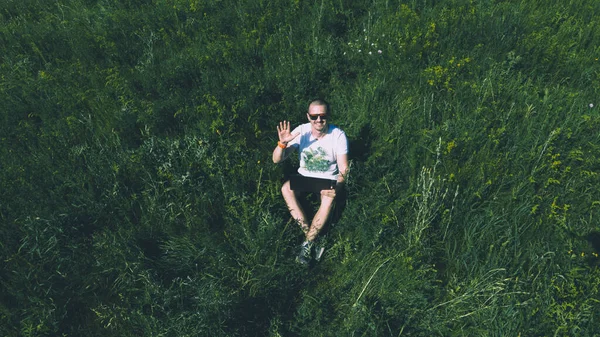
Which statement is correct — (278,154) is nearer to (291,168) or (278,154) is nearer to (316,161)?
(316,161)

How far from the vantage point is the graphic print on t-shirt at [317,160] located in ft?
14.8

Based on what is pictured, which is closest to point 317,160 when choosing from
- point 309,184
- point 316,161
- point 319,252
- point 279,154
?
point 316,161

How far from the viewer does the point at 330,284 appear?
4.02 metres

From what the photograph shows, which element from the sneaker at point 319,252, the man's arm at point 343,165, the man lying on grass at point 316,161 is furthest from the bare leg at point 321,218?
the man's arm at point 343,165

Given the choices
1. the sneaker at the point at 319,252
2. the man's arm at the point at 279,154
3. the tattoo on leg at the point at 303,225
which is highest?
the man's arm at the point at 279,154

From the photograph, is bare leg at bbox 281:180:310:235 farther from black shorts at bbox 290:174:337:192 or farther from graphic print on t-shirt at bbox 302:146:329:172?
graphic print on t-shirt at bbox 302:146:329:172

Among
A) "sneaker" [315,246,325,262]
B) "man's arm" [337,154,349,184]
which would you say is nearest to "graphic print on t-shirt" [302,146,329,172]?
"man's arm" [337,154,349,184]

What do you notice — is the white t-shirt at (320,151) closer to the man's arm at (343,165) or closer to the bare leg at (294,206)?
the man's arm at (343,165)

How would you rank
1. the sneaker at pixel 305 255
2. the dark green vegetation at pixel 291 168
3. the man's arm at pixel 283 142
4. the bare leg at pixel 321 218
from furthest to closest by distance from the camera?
the man's arm at pixel 283 142, the bare leg at pixel 321 218, the sneaker at pixel 305 255, the dark green vegetation at pixel 291 168

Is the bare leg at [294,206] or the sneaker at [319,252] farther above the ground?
the bare leg at [294,206]

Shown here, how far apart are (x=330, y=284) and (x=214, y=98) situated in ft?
8.98

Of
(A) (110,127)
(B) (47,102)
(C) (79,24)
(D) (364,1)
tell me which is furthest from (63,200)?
(D) (364,1)

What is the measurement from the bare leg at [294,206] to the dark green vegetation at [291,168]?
0.31 feet

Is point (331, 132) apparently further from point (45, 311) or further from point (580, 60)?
point (580, 60)
